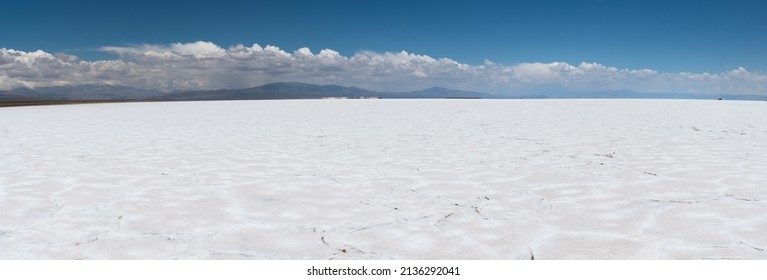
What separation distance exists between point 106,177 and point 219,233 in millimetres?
2841

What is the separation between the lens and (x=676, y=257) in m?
3.13

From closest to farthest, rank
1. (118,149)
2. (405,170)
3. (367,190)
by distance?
(367,190) → (405,170) → (118,149)

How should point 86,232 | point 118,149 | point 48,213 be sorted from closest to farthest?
point 86,232 < point 48,213 < point 118,149

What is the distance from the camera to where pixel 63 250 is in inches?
130

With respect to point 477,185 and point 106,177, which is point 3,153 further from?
point 477,185

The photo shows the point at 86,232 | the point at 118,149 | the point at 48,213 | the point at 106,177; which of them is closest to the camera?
the point at 86,232

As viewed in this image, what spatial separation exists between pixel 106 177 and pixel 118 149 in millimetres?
2996

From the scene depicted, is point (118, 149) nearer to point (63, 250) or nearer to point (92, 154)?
point (92, 154)

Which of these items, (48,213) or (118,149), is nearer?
(48,213)

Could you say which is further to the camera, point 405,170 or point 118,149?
point 118,149
